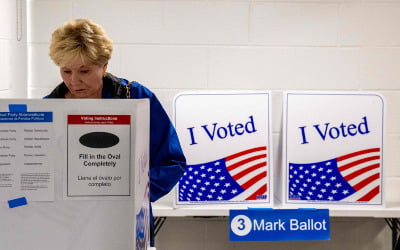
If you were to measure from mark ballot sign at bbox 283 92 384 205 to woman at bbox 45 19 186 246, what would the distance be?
3.10 ft

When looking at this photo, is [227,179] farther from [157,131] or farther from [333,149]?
[157,131]

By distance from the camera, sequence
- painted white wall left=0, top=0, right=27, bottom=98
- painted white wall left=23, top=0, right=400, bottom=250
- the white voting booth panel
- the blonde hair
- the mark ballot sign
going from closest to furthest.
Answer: the white voting booth panel < the blonde hair < painted white wall left=0, top=0, right=27, bottom=98 < the mark ballot sign < painted white wall left=23, top=0, right=400, bottom=250

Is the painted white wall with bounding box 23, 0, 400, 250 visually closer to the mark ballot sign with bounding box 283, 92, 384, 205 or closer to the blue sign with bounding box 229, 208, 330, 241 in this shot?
the mark ballot sign with bounding box 283, 92, 384, 205

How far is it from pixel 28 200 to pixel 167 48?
6.66 feet

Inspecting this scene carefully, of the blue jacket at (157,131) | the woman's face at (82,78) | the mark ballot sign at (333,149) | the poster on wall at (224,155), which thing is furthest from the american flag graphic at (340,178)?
the woman's face at (82,78)

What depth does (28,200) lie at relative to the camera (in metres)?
0.95

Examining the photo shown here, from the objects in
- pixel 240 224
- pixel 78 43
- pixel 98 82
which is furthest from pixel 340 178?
pixel 78 43

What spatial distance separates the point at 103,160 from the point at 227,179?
1736 millimetres

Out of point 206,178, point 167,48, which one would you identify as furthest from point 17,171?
point 167,48

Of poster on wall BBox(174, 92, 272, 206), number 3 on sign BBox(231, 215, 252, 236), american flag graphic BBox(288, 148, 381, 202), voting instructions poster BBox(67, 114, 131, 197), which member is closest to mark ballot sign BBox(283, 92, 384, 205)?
american flag graphic BBox(288, 148, 381, 202)

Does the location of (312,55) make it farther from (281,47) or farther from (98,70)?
(98,70)

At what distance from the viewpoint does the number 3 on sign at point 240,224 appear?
2574 mm

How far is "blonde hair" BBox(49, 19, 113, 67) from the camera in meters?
1.74

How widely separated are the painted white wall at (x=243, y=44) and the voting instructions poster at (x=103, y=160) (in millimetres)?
1970
